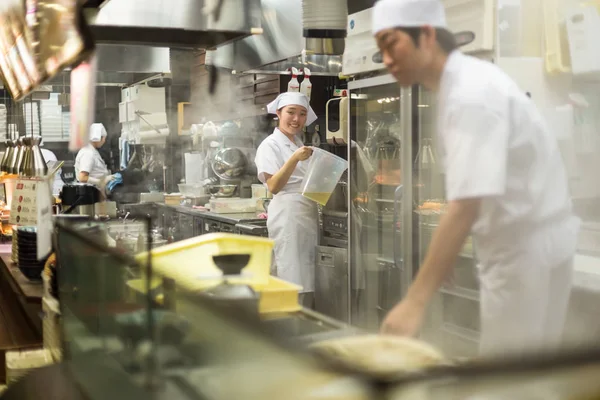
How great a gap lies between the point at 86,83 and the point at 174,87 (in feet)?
3.62

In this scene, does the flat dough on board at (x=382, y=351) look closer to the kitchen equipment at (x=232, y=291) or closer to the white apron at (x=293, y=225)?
the kitchen equipment at (x=232, y=291)

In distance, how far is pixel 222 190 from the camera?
3.41m

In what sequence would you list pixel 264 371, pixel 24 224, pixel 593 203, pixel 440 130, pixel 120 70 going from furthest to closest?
pixel 120 70
pixel 24 224
pixel 593 203
pixel 440 130
pixel 264 371

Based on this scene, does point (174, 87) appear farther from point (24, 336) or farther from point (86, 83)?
point (24, 336)

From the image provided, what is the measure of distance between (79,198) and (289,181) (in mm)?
926

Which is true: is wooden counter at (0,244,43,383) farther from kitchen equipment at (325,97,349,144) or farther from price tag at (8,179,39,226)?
kitchen equipment at (325,97,349,144)

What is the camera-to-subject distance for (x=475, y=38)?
61.2 inches

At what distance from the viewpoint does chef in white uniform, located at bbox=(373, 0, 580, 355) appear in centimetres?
130

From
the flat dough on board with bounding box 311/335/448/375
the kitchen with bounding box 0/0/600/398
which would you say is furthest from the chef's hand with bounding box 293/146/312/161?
the flat dough on board with bounding box 311/335/448/375

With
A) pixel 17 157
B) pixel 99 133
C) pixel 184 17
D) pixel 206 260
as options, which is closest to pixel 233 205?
pixel 184 17

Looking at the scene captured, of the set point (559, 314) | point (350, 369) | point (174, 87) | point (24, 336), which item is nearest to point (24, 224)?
point (24, 336)

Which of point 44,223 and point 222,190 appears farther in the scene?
point 222,190

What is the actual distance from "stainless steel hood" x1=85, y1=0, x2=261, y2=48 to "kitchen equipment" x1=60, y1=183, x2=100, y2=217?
0.68 meters

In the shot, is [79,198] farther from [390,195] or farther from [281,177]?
[390,195]
